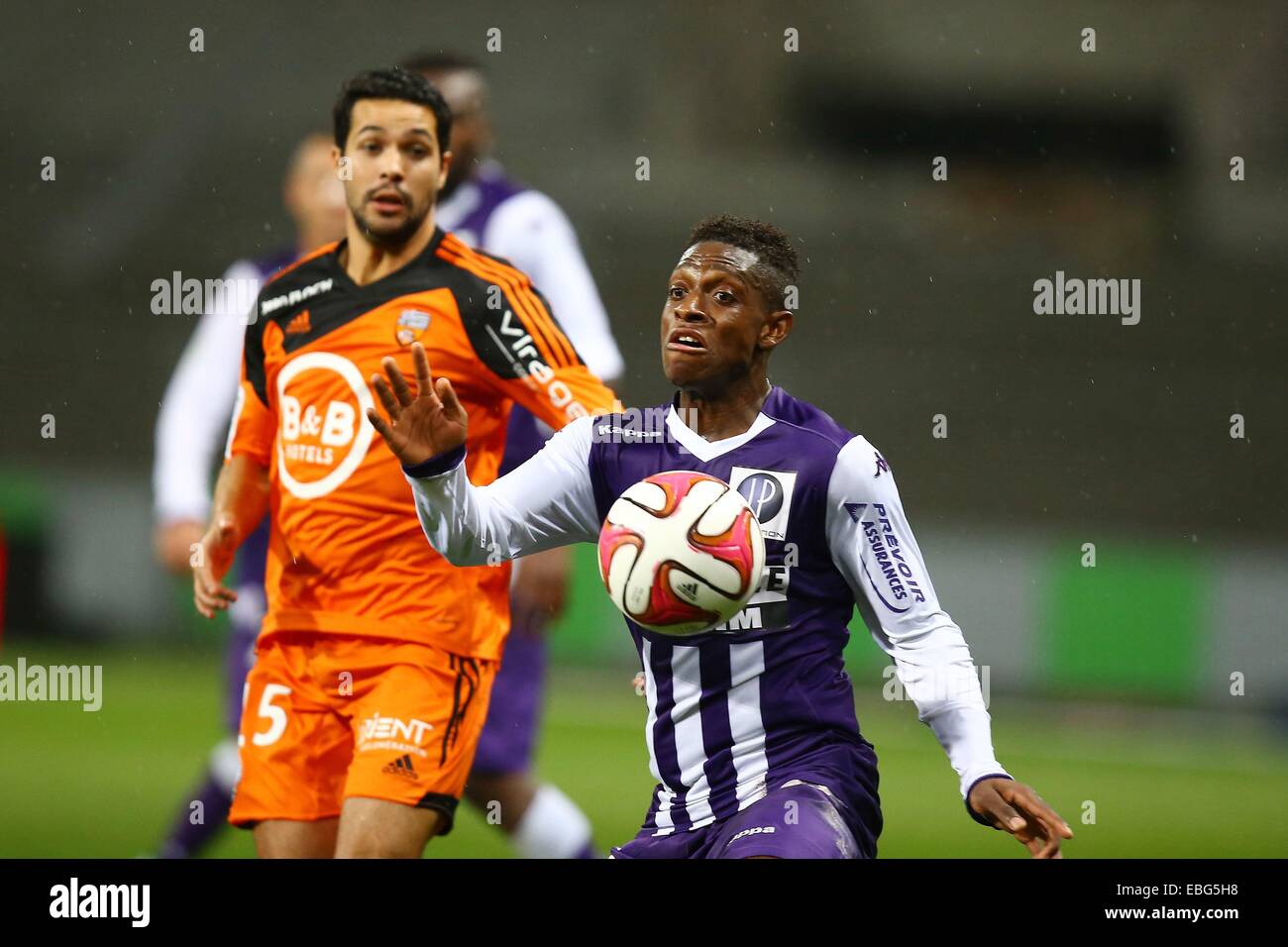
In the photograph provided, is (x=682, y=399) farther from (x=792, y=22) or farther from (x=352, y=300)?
(x=792, y=22)

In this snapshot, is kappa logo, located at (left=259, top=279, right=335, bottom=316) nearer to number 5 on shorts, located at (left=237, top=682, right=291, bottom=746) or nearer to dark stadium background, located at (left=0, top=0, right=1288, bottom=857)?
number 5 on shorts, located at (left=237, top=682, right=291, bottom=746)

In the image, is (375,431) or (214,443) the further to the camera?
(214,443)

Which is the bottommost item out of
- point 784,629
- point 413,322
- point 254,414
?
point 784,629

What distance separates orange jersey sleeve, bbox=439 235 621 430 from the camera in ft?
14.7

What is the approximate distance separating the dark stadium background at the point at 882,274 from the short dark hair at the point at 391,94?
6998mm

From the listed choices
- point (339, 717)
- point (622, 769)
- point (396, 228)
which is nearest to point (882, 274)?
point (622, 769)

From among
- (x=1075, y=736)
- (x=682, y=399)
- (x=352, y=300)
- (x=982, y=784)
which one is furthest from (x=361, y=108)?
(x=1075, y=736)

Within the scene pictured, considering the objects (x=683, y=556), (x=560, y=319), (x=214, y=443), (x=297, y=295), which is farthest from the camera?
(x=214, y=443)

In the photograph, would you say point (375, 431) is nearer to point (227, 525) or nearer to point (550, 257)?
point (227, 525)

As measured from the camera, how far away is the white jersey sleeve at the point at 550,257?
5.93 meters

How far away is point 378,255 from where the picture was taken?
15.5ft

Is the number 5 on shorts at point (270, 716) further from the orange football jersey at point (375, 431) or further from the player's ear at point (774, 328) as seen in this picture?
the player's ear at point (774, 328)

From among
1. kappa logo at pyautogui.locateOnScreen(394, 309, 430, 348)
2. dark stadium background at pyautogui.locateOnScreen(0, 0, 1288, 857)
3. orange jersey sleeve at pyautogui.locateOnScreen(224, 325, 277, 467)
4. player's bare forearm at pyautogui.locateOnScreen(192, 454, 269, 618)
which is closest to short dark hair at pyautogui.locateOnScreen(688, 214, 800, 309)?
kappa logo at pyautogui.locateOnScreen(394, 309, 430, 348)

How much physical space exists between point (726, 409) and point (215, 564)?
1545mm
